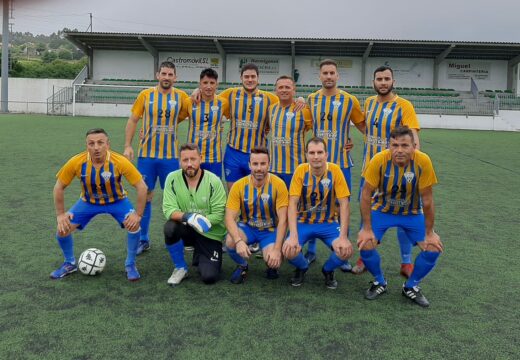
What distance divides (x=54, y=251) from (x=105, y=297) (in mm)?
1043

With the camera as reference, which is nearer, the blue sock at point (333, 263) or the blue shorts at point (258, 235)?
the blue sock at point (333, 263)

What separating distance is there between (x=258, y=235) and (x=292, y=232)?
13.6 inches

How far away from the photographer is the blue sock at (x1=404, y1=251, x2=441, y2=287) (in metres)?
2.81

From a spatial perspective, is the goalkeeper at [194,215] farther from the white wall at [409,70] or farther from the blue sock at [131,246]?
the white wall at [409,70]

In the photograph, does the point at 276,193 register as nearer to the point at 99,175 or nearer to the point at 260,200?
the point at 260,200

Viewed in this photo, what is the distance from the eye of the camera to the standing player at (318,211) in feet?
9.86

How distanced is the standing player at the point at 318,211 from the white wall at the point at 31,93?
26919 mm

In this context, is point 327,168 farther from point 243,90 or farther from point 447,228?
point 447,228

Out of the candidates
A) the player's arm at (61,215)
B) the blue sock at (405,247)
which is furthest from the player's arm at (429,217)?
the player's arm at (61,215)

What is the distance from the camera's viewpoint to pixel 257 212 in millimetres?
3271

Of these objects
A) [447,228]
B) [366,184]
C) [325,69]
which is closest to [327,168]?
Result: [366,184]

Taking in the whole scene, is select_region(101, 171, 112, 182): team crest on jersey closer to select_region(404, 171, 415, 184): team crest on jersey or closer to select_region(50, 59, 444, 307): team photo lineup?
select_region(50, 59, 444, 307): team photo lineup

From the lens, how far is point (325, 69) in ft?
11.9

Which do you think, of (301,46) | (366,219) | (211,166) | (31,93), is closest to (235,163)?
(211,166)
